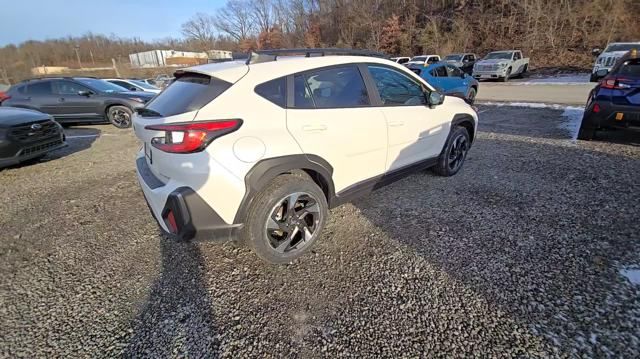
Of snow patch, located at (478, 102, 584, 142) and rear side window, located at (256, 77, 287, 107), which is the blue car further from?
rear side window, located at (256, 77, 287, 107)

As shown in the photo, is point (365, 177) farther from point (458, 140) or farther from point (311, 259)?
point (458, 140)

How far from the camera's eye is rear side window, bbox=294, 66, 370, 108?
2479 millimetres

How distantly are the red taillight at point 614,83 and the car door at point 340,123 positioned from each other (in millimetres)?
4591

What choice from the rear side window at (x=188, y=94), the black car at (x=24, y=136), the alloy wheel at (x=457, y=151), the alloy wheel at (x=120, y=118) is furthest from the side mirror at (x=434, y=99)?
the alloy wheel at (x=120, y=118)

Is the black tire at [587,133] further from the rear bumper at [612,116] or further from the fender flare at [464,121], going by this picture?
the fender flare at [464,121]

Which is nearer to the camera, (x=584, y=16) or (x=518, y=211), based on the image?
(x=518, y=211)

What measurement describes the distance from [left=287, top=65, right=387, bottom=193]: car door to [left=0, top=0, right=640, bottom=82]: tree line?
88.7 ft

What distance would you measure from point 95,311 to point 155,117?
1.50 meters

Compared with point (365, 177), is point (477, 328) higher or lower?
lower

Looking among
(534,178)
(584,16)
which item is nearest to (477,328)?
(534,178)

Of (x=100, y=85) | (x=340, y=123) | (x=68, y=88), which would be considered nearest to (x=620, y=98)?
(x=340, y=123)

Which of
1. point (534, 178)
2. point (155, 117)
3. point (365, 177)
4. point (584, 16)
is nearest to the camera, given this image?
point (155, 117)

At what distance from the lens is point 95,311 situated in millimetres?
2184

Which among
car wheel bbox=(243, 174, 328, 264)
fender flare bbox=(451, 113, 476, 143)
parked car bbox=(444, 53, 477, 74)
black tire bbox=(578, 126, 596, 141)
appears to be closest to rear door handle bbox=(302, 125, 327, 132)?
car wheel bbox=(243, 174, 328, 264)
